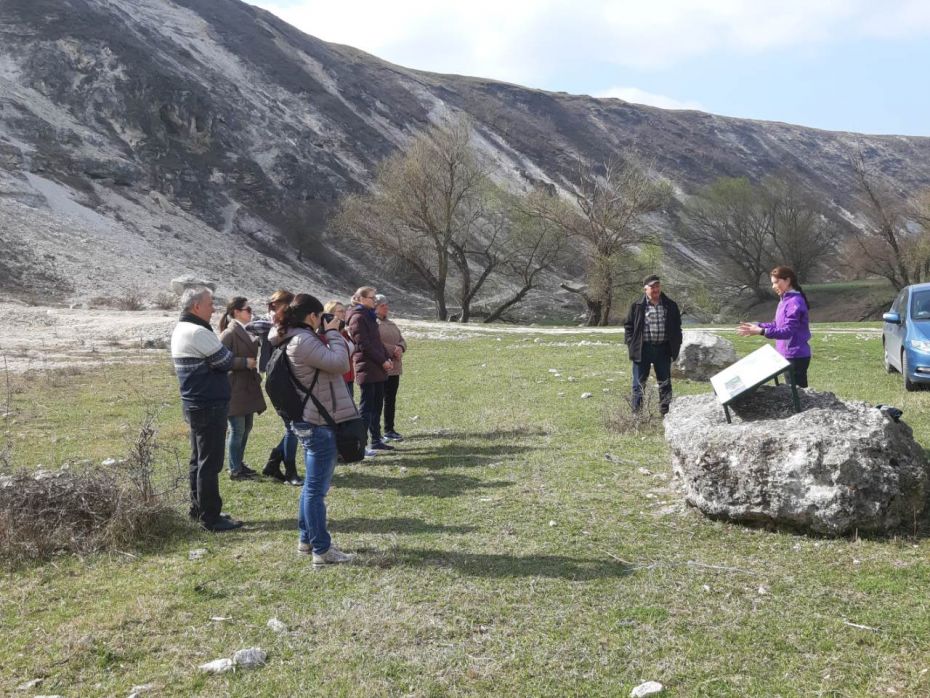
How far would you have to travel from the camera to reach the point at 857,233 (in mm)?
57344

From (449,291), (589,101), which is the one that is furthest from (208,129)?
(589,101)

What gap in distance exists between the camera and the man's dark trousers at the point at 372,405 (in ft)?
30.2

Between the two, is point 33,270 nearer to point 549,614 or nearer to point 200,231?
point 200,231

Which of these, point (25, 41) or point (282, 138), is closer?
point (25, 41)

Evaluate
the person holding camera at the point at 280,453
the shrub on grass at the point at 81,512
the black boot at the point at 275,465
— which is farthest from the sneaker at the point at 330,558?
the black boot at the point at 275,465

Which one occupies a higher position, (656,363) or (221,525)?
(656,363)

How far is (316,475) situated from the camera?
17.7ft

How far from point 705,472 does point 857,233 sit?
61409 millimetres

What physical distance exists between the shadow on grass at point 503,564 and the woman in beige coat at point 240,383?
3.16 metres

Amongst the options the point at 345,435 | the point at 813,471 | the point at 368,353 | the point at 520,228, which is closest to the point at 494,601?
the point at 345,435

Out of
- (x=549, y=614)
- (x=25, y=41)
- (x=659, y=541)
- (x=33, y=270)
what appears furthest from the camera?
(x=25, y=41)

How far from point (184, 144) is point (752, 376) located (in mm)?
54014

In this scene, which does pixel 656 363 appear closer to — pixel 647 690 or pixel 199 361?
pixel 199 361

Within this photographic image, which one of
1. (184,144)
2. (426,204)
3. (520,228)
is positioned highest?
(184,144)
